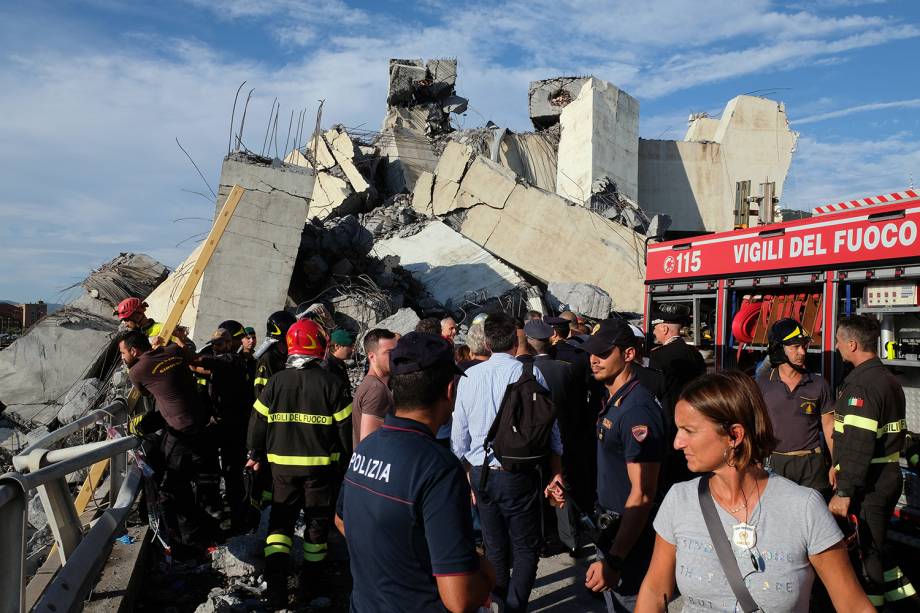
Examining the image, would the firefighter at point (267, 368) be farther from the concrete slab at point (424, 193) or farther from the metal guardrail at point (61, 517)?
the concrete slab at point (424, 193)

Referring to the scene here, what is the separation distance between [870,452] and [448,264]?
10.1 m

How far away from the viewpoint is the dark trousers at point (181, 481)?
17.3ft

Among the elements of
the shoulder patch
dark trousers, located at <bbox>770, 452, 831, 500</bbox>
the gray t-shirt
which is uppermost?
the shoulder patch

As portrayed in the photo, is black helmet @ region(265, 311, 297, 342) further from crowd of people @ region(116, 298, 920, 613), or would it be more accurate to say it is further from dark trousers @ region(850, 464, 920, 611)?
dark trousers @ region(850, 464, 920, 611)

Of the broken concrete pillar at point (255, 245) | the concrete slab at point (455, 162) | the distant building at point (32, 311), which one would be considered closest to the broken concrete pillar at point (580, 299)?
the concrete slab at point (455, 162)

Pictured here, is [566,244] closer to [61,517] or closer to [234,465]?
[234,465]

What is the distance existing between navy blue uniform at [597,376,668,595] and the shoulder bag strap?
3.21 feet

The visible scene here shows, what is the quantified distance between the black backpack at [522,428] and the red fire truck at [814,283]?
2.94 meters

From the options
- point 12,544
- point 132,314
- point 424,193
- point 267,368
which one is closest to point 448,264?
point 424,193

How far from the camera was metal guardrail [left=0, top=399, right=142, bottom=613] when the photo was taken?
2.40 m

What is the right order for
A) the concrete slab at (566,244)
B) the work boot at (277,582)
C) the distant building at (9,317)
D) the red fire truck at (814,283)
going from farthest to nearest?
the distant building at (9,317)
the concrete slab at (566,244)
the red fire truck at (814,283)
the work boot at (277,582)

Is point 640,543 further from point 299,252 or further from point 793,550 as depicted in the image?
A: point 299,252

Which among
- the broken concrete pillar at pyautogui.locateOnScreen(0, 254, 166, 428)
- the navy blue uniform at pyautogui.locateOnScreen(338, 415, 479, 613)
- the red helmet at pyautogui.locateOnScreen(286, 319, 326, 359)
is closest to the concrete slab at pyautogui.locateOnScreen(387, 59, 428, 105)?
the broken concrete pillar at pyautogui.locateOnScreen(0, 254, 166, 428)

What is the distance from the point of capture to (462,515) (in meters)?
1.92
